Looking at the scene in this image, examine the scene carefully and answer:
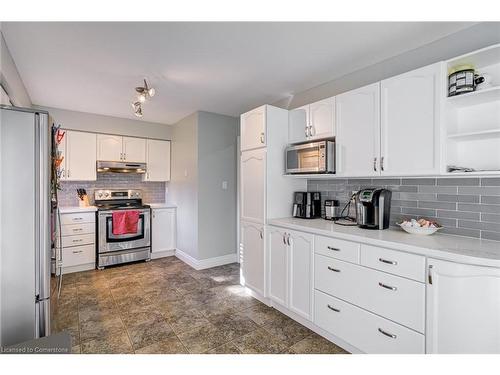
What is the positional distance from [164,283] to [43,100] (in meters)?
2.95

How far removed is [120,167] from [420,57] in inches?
166

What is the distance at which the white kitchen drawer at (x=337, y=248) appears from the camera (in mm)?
1875

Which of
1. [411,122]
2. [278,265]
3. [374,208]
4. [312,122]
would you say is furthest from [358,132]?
[278,265]

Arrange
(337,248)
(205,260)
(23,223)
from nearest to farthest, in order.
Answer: (23,223), (337,248), (205,260)

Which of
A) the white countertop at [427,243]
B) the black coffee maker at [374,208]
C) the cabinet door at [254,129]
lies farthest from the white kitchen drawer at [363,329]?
the cabinet door at [254,129]

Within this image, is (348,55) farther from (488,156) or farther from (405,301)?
(405,301)

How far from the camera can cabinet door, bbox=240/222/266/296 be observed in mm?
2705

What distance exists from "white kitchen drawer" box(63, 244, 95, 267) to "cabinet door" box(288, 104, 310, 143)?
11.1 feet

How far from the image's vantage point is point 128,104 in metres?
3.50

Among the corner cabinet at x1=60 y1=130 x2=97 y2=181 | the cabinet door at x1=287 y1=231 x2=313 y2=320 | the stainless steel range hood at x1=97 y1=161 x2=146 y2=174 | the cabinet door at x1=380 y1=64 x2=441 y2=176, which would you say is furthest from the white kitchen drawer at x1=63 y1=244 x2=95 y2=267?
the cabinet door at x1=380 y1=64 x2=441 y2=176

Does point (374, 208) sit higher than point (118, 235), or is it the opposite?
point (374, 208)

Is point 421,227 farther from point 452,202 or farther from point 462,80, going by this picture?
point 462,80

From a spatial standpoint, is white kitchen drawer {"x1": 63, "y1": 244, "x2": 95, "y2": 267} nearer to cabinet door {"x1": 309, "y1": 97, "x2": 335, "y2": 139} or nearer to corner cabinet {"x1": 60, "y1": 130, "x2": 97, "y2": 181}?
corner cabinet {"x1": 60, "y1": 130, "x2": 97, "y2": 181}

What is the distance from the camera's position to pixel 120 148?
4.21 m
